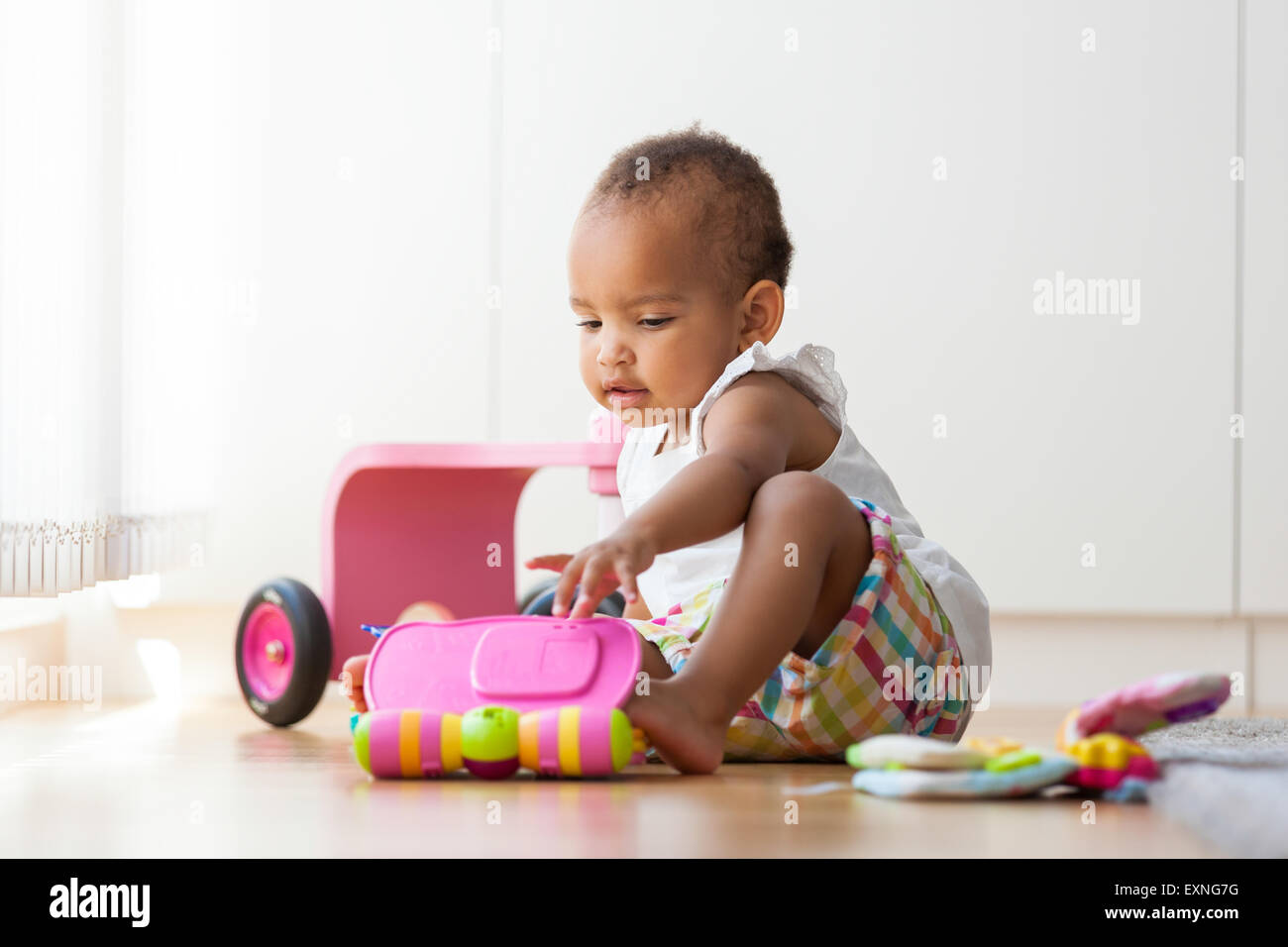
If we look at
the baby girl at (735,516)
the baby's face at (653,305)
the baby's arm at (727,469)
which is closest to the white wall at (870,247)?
the baby girl at (735,516)

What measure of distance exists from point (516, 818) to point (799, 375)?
0.42 metres

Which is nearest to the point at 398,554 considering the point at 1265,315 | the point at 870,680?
the point at 870,680

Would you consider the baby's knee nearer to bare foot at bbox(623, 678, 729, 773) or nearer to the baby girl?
the baby girl

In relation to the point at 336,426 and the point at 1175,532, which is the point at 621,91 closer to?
the point at 336,426

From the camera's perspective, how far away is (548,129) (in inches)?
72.8

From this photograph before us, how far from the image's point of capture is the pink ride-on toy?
4.25ft

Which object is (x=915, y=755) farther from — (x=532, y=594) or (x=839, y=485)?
(x=532, y=594)

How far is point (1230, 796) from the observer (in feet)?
2.02

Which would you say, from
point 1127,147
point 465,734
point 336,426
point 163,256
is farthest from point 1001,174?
point 465,734

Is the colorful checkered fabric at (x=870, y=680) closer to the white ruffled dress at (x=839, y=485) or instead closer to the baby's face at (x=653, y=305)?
the white ruffled dress at (x=839, y=485)

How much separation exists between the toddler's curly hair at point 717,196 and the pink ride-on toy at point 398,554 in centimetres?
24
